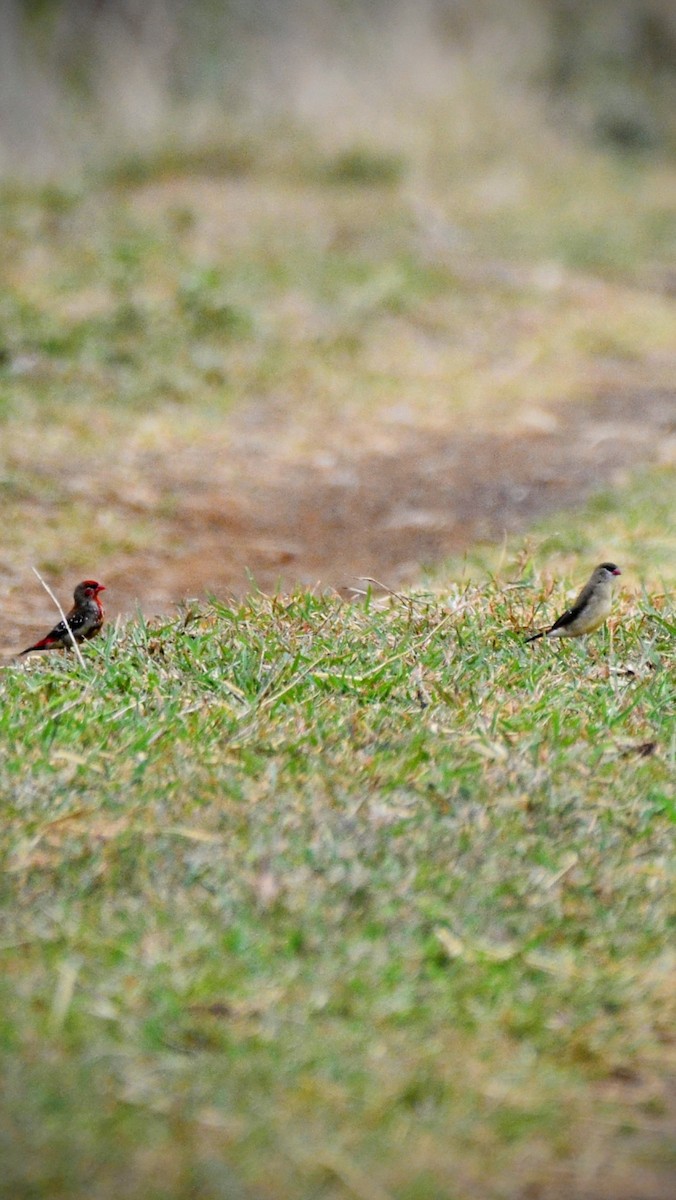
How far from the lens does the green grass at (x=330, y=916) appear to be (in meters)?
2.29

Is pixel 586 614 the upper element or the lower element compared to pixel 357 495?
lower

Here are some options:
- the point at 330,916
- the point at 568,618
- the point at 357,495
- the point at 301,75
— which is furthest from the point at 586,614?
the point at 301,75

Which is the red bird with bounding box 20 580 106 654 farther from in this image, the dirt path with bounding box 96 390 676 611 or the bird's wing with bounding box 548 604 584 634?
the bird's wing with bounding box 548 604 584 634

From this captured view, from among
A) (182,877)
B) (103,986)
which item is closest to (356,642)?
(182,877)

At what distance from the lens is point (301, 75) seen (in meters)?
15.5

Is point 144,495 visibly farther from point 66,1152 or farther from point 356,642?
point 66,1152

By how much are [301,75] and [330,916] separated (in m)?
14.0

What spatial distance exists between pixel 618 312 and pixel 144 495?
5397 millimetres

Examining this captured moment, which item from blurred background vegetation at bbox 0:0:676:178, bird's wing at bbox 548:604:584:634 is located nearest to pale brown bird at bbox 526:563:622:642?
bird's wing at bbox 548:604:584:634

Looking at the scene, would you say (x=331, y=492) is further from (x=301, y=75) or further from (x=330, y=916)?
(x=301, y=75)

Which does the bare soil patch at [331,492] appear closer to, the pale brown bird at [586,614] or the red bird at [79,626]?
the red bird at [79,626]

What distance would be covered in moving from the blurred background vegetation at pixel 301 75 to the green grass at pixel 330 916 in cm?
935

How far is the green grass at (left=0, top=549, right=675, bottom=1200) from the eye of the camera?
7.51ft

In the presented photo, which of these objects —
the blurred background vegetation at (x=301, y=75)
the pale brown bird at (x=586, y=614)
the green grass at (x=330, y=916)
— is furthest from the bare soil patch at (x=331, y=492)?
the blurred background vegetation at (x=301, y=75)
